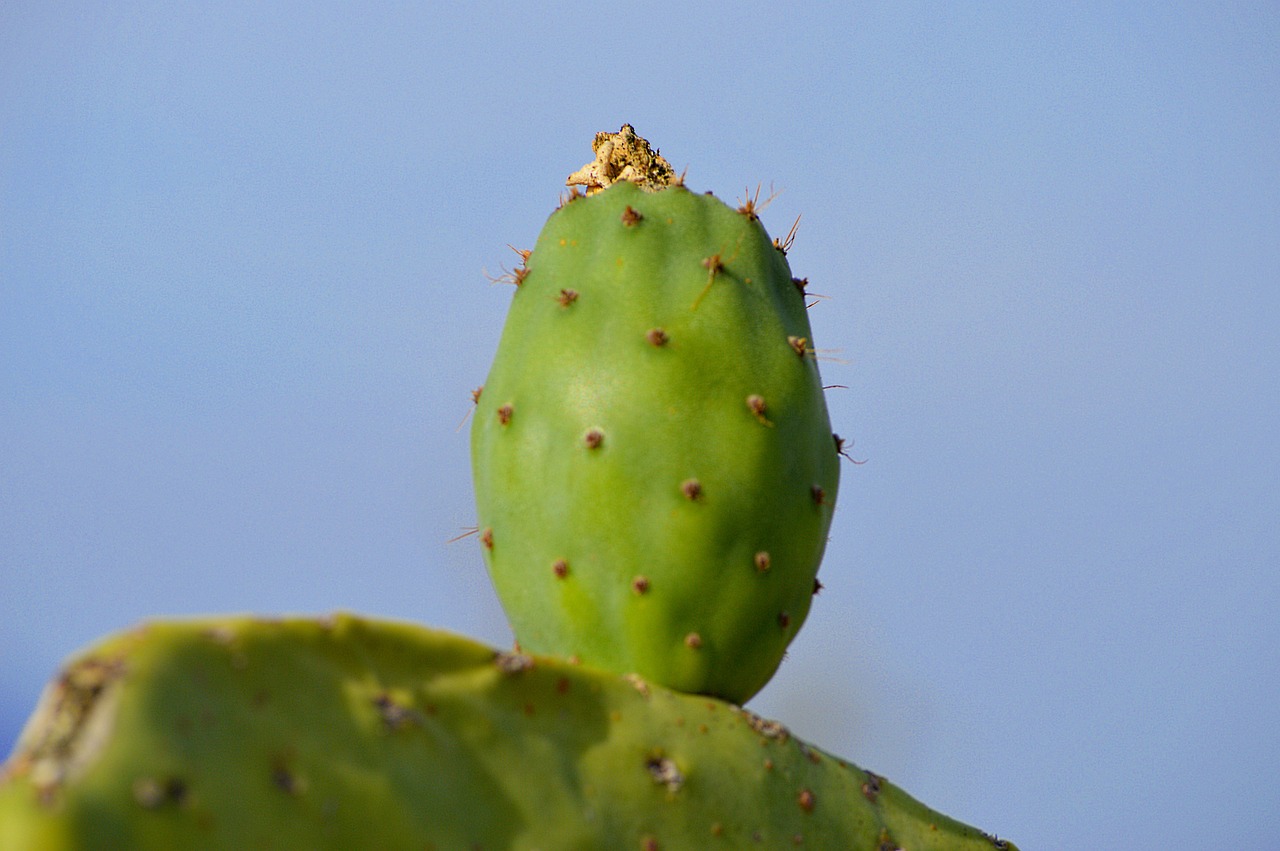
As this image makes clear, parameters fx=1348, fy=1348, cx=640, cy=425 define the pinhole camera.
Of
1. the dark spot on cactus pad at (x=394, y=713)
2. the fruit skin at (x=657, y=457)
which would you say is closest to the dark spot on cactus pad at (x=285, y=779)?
the dark spot on cactus pad at (x=394, y=713)

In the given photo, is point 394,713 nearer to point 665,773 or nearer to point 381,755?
point 381,755

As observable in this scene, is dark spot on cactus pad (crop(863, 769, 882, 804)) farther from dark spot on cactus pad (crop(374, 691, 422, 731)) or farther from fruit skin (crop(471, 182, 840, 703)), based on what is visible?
dark spot on cactus pad (crop(374, 691, 422, 731))

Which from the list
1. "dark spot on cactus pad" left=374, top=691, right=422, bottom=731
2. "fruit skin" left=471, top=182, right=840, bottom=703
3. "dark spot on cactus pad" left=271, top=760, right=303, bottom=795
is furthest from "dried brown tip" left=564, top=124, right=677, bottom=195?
"dark spot on cactus pad" left=271, top=760, right=303, bottom=795

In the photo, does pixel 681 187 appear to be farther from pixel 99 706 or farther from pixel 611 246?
pixel 99 706

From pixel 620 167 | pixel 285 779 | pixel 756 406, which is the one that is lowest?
pixel 285 779

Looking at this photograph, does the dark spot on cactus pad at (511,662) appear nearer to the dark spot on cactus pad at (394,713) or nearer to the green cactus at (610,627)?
the green cactus at (610,627)

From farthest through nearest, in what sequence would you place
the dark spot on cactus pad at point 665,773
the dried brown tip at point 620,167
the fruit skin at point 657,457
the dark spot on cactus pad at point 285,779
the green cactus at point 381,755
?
the dried brown tip at point 620,167 → the fruit skin at point 657,457 → the dark spot on cactus pad at point 665,773 → the dark spot on cactus pad at point 285,779 → the green cactus at point 381,755

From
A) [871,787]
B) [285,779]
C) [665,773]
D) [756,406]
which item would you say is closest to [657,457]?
[756,406]
